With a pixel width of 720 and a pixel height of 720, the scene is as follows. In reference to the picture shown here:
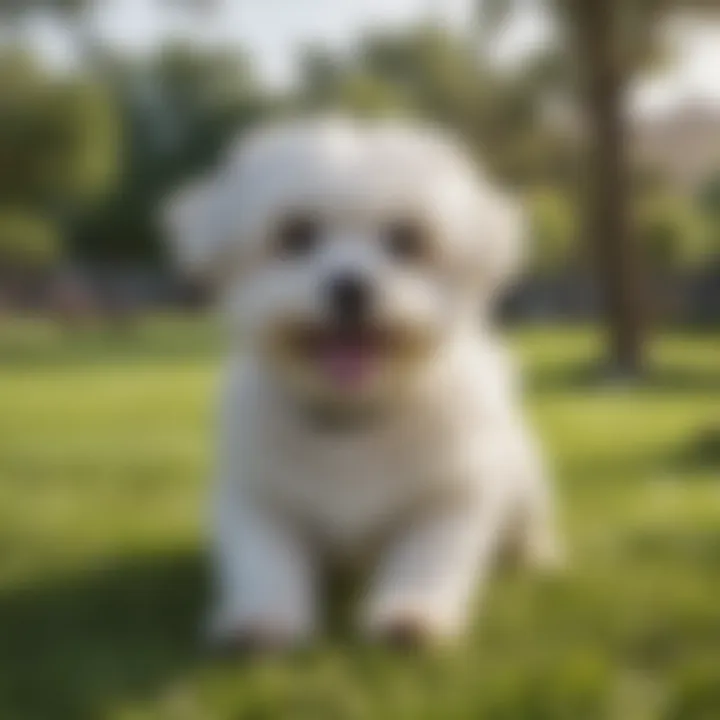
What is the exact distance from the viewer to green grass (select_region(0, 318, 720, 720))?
64 centimetres

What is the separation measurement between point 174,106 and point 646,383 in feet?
1.63

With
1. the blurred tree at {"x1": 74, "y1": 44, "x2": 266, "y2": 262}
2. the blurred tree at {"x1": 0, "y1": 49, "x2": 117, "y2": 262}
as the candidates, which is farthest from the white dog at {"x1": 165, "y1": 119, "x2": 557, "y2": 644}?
the blurred tree at {"x1": 0, "y1": 49, "x2": 117, "y2": 262}

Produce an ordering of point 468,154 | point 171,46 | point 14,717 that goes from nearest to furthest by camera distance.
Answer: point 14,717
point 468,154
point 171,46

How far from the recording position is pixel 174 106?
104cm

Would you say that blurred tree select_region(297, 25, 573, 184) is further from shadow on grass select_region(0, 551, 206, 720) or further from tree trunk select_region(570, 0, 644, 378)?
shadow on grass select_region(0, 551, 206, 720)

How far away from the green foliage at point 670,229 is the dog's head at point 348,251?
1.19 feet

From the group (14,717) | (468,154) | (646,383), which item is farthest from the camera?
(646,383)

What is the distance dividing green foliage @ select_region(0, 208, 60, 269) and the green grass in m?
0.05

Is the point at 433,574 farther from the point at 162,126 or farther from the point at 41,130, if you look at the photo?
the point at 41,130

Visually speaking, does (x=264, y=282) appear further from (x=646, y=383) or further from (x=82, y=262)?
(x=646, y=383)

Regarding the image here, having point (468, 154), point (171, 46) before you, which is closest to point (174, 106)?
point (171, 46)

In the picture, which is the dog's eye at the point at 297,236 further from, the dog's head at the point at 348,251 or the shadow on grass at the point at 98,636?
the shadow on grass at the point at 98,636

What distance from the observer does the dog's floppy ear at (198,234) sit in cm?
76

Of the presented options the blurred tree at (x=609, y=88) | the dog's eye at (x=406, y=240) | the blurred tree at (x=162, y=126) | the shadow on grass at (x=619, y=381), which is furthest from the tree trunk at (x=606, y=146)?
the dog's eye at (x=406, y=240)
